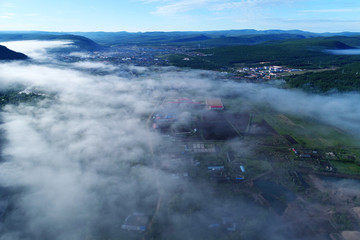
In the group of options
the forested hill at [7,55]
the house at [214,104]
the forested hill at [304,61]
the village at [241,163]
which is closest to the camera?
the village at [241,163]

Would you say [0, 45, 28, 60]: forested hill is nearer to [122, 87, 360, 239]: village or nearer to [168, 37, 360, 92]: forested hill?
[168, 37, 360, 92]: forested hill

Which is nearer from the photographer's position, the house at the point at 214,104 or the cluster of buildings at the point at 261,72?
the house at the point at 214,104

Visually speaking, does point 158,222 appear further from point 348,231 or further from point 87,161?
point 348,231

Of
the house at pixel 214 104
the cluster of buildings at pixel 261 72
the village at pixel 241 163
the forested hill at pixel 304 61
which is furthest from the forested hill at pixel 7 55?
the cluster of buildings at pixel 261 72

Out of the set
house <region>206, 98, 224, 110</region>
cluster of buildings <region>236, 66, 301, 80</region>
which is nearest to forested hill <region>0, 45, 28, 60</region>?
house <region>206, 98, 224, 110</region>

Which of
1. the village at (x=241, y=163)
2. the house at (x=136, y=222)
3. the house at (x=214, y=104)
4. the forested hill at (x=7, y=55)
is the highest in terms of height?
the forested hill at (x=7, y=55)

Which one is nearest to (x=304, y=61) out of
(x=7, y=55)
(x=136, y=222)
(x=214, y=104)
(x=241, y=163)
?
(x=214, y=104)

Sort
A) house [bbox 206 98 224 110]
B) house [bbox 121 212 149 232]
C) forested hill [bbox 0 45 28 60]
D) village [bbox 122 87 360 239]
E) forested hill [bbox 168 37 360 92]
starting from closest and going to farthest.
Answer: house [bbox 121 212 149 232]
village [bbox 122 87 360 239]
house [bbox 206 98 224 110]
forested hill [bbox 168 37 360 92]
forested hill [bbox 0 45 28 60]

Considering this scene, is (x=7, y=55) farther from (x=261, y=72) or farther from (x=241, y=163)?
(x=261, y=72)

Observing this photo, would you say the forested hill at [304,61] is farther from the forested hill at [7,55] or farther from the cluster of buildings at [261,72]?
the forested hill at [7,55]

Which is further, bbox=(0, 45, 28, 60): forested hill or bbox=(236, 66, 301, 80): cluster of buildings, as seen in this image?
bbox=(236, 66, 301, 80): cluster of buildings

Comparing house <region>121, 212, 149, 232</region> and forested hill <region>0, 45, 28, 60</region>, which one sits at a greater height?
forested hill <region>0, 45, 28, 60</region>
